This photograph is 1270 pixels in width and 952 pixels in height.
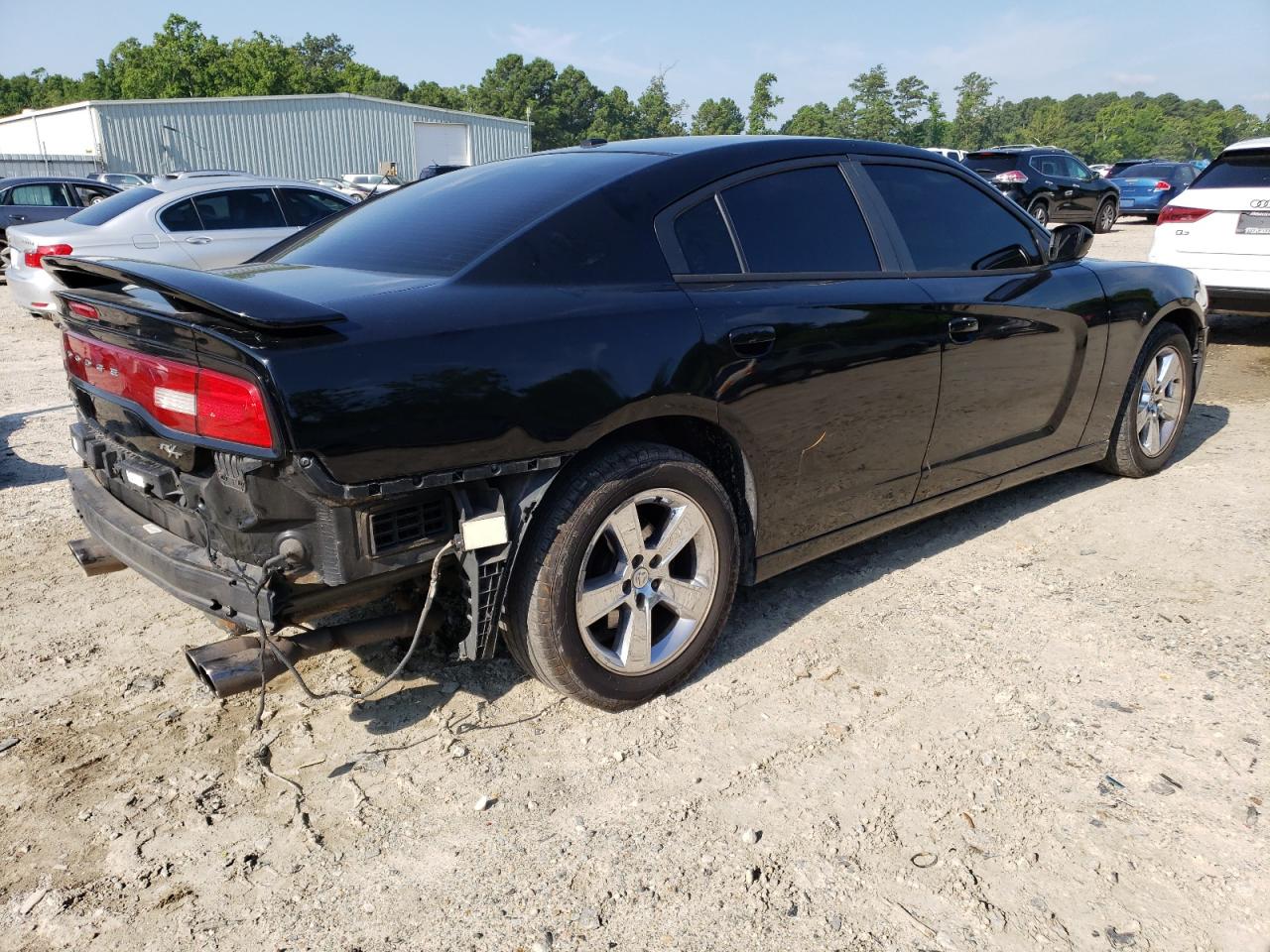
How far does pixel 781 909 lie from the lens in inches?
84.1

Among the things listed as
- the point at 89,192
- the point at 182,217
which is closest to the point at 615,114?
the point at 89,192

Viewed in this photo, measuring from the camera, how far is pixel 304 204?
1038 cm

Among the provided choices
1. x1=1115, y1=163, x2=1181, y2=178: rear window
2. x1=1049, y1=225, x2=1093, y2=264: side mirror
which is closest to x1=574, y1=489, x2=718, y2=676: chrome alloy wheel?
x1=1049, y1=225, x2=1093, y2=264: side mirror

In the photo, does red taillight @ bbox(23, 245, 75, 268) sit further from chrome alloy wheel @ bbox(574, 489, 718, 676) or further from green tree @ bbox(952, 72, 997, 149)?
green tree @ bbox(952, 72, 997, 149)

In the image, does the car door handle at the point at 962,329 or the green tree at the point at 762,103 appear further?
the green tree at the point at 762,103

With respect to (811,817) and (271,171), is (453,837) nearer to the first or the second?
(811,817)

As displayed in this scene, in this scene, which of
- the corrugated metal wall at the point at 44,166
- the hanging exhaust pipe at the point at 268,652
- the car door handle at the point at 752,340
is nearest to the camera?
the hanging exhaust pipe at the point at 268,652

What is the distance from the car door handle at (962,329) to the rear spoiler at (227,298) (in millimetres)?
2269

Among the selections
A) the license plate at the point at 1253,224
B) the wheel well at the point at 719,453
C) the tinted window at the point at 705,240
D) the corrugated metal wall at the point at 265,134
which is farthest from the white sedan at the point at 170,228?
the corrugated metal wall at the point at 265,134

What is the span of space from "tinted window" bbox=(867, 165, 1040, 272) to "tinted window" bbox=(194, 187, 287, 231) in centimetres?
808

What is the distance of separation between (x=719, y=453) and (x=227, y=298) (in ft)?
Answer: 4.98

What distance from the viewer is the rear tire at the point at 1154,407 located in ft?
15.5

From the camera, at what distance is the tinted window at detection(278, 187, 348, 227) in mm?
10219

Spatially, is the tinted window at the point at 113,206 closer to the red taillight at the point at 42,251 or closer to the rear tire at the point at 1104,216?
the red taillight at the point at 42,251
